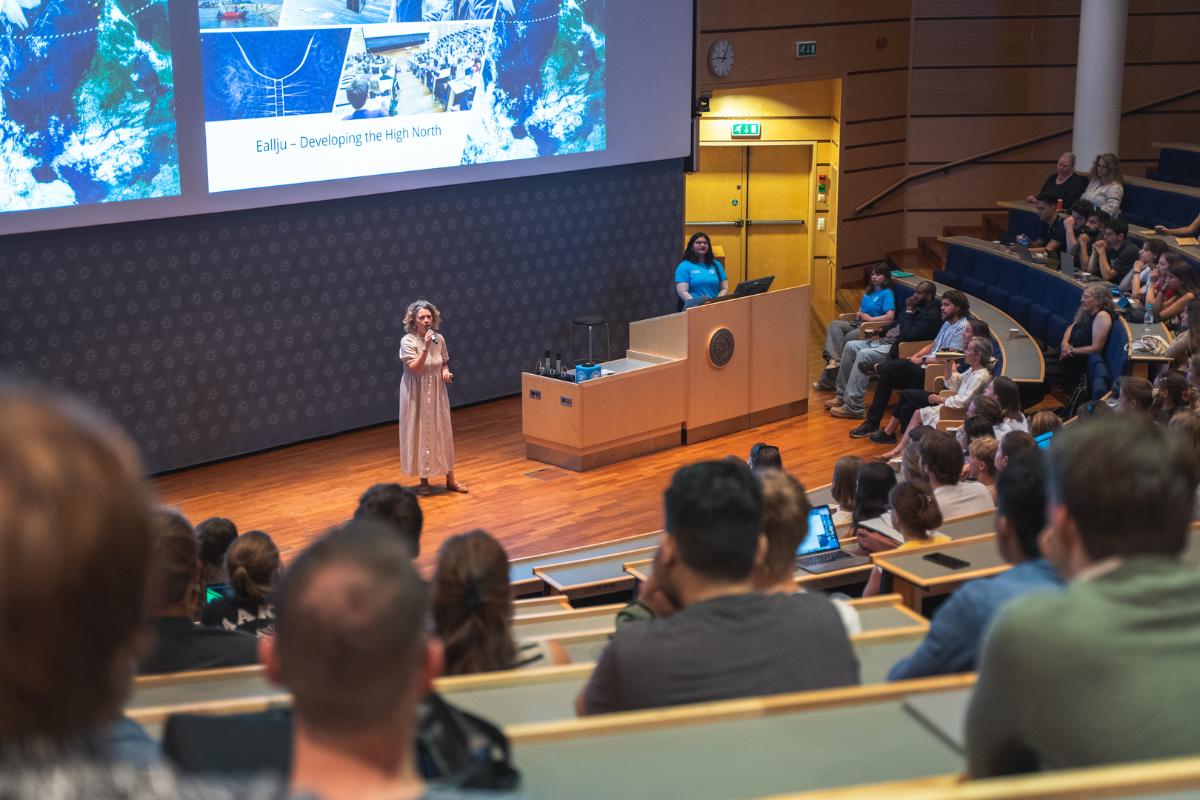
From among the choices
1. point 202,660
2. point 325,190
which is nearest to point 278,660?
point 202,660

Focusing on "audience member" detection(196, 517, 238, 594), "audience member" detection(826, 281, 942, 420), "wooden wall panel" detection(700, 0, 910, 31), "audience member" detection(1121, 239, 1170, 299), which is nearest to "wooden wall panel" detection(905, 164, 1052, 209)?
"wooden wall panel" detection(700, 0, 910, 31)

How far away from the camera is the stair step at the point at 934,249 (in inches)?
536

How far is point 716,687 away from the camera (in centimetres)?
224

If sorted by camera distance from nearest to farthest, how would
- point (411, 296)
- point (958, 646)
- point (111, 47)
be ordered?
1. point (958, 646)
2. point (111, 47)
3. point (411, 296)

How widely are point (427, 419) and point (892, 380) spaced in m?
3.47

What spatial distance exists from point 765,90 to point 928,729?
12.2 m

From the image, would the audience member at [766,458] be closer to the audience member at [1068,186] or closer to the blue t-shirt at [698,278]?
the blue t-shirt at [698,278]

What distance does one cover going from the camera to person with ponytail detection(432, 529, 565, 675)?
252 cm

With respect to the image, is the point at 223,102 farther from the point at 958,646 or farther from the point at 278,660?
the point at 278,660

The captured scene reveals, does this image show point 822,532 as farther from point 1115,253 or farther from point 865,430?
point 1115,253

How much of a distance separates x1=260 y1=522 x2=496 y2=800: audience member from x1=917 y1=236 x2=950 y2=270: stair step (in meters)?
12.8

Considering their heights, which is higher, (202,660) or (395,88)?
(395,88)

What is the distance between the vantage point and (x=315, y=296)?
9430mm

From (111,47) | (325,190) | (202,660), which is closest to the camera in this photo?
(202,660)
